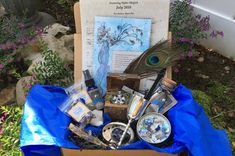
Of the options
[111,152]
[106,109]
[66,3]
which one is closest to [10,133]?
[106,109]

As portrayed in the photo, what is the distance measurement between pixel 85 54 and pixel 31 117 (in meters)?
0.46

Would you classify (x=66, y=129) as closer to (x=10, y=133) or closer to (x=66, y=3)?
(x=10, y=133)

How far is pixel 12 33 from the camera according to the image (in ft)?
9.30

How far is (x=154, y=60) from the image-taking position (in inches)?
80.2

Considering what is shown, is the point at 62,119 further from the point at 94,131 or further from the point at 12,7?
the point at 12,7

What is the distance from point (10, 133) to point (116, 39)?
85 centimetres

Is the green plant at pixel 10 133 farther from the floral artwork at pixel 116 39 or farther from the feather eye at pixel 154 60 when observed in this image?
the feather eye at pixel 154 60

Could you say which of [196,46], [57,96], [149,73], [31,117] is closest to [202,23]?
[196,46]

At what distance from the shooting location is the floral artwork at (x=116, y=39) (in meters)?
2.03

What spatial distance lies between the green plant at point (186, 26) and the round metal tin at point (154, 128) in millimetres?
989

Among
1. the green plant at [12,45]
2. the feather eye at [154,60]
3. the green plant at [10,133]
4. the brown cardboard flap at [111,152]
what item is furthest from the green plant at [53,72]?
the brown cardboard flap at [111,152]

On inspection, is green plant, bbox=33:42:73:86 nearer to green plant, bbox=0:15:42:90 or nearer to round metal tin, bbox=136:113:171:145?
green plant, bbox=0:15:42:90

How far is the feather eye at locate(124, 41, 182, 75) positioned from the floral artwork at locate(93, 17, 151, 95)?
52mm

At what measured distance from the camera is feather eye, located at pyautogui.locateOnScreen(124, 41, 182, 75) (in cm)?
200
